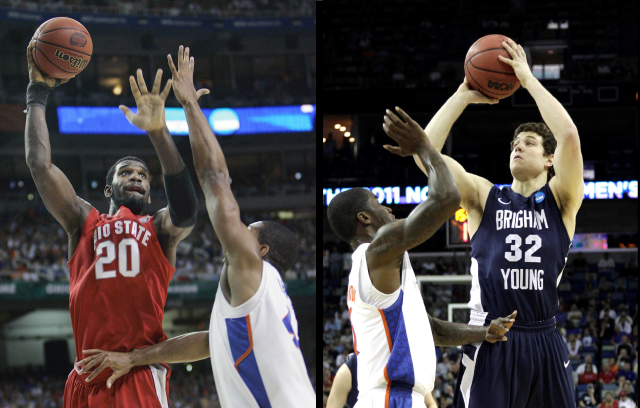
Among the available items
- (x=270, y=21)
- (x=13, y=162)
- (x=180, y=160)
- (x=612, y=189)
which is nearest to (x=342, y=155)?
(x=270, y=21)

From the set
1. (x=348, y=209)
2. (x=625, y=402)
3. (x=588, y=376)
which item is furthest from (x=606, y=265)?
(x=348, y=209)

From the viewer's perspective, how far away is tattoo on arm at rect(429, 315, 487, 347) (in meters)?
3.45

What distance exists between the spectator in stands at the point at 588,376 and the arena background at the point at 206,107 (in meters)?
4.45

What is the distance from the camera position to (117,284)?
3.79 meters

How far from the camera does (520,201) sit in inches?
143

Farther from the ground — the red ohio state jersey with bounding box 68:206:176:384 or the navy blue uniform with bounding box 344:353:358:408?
the red ohio state jersey with bounding box 68:206:176:384

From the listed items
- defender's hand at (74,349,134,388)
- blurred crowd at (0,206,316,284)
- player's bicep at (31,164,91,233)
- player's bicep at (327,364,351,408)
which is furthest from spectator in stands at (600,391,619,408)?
player's bicep at (31,164,91,233)

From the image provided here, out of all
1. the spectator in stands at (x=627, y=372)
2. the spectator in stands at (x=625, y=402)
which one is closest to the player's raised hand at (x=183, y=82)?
the spectator in stands at (x=625, y=402)

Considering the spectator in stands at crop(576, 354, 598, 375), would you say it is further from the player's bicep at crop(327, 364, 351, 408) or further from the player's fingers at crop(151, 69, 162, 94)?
the player's fingers at crop(151, 69, 162, 94)

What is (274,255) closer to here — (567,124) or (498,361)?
(498,361)

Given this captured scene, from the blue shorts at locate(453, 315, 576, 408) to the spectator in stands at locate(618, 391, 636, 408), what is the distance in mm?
8583

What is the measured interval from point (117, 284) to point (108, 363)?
1.34 ft

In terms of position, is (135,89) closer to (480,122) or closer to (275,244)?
(275,244)

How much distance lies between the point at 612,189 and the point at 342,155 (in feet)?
18.2
